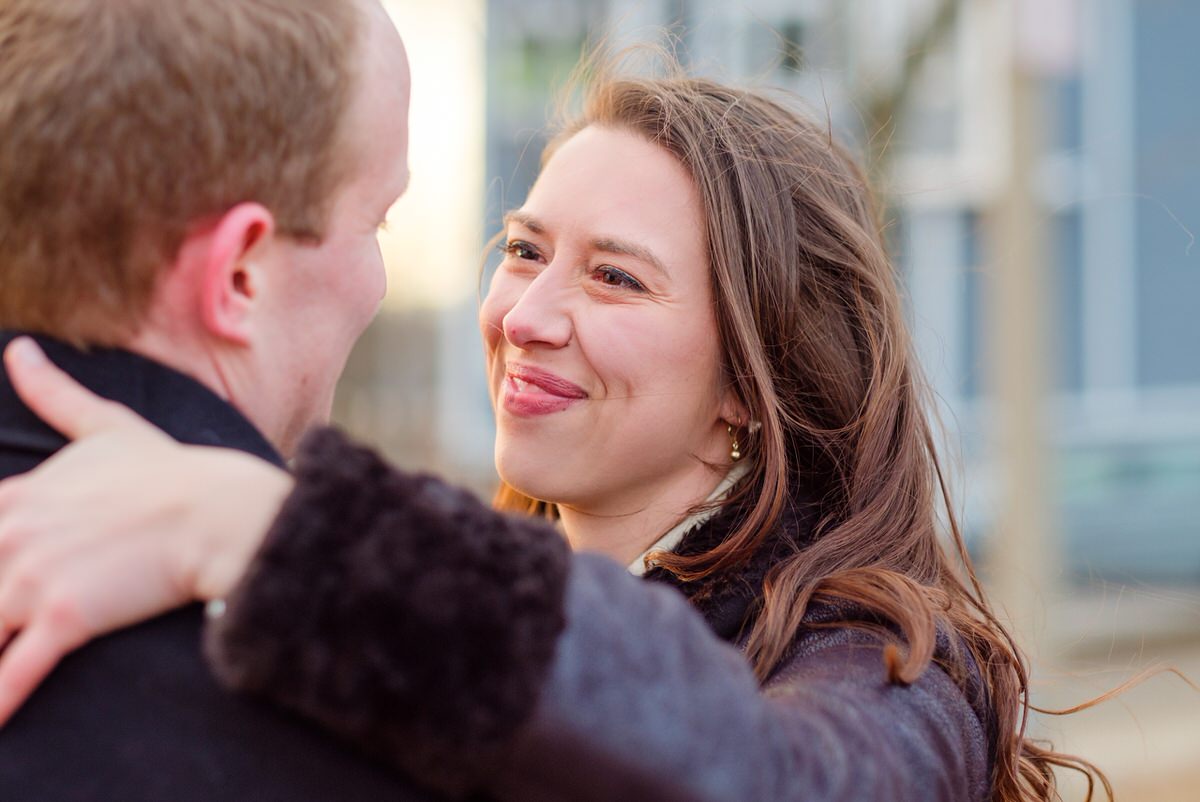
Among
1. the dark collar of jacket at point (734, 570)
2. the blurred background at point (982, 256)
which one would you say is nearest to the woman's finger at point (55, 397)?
the dark collar of jacket at point (734, 570)

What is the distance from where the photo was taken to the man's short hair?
1.16 metres

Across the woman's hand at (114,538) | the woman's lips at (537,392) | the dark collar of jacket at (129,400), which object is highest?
the dark collar of jacket at (129,400)

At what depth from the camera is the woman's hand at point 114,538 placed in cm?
114

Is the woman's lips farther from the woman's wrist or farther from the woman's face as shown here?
the woman's wrist

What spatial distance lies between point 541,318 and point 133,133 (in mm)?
1068

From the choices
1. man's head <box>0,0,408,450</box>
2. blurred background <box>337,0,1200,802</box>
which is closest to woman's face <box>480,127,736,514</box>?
man's head <box>0,0,408,450</box>

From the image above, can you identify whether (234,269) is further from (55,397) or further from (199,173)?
(55,397)

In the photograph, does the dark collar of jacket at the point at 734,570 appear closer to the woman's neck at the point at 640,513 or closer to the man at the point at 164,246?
the woman's neck at the point at 640,513

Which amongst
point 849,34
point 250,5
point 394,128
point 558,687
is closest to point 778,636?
point 558,687

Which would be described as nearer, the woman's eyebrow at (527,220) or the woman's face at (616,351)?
the woman's face at (616,351)

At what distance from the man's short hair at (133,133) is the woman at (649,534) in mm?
114

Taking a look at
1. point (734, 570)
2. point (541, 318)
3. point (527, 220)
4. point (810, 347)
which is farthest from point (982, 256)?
point (734, 570)

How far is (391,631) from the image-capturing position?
3.43 feet

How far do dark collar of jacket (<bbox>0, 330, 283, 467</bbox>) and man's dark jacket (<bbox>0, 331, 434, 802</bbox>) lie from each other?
0.19 metres
